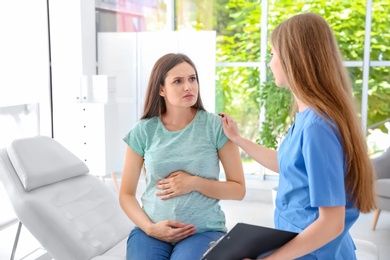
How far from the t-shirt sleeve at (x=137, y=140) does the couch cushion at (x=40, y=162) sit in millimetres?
518

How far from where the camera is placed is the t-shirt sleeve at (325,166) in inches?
49.6

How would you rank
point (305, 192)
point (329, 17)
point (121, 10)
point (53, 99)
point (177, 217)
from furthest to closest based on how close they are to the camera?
point (121, 10), point (329, 17), point (53, 99), point (177, 217), point (305, 192)

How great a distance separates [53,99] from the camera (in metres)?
4.50

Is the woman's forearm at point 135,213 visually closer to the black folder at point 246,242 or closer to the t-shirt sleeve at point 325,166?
the black folder at point 246,242

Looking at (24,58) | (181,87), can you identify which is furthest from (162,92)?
(24,58)

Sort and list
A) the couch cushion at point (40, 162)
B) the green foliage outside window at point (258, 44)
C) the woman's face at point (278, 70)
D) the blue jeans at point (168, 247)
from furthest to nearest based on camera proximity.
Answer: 1. the green foliage outside window at point (258, 44)
2. the couch cushion at point (40, 162)
3. the blue jeans at point (168, 247)
4. the woman's face at point (278, 70)

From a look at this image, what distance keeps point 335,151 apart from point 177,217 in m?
0.78

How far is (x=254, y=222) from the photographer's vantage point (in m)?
4.03

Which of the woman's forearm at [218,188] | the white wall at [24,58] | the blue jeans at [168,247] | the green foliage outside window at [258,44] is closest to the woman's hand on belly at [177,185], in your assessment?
the woman's forearm at [218,188]

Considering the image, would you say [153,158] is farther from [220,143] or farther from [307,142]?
[307,142]

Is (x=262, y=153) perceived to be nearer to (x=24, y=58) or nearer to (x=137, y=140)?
(x=137, y=140)

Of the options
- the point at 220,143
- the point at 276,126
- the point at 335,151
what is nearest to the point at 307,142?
the point at 335,151

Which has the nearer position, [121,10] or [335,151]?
[335,151]

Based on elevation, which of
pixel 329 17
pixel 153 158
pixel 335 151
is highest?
pixel 329 17
